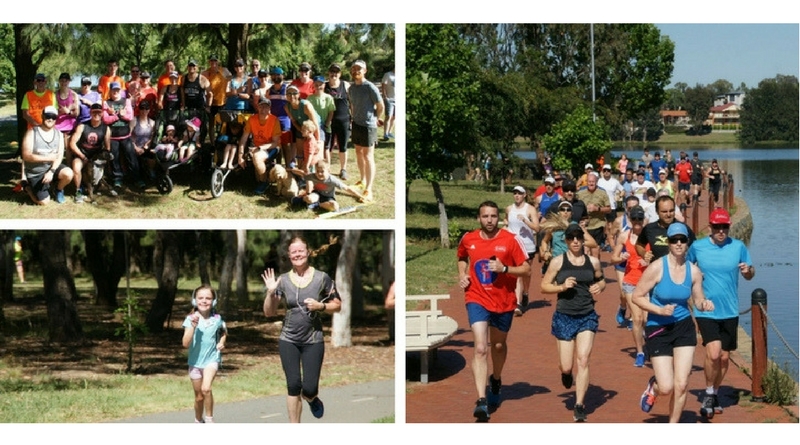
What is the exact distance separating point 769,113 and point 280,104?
160ft

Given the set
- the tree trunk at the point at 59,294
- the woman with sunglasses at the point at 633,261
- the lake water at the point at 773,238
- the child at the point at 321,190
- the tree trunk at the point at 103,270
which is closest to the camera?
the woman with sunglasses at the point at 633,261

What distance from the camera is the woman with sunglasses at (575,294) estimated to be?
9609 mm

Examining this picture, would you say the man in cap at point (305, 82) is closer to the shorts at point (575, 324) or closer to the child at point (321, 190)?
the child at point (321, 190)

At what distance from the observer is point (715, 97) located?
2512 inches

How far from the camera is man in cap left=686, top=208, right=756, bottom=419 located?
31.6 ft

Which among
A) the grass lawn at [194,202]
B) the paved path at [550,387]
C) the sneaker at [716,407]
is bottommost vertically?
the paved path at [550,387]

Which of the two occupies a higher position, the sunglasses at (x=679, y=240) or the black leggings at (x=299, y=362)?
the sunglasses at (x=679, y=240)

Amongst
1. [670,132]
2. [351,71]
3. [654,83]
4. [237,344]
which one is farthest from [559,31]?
[351,71]

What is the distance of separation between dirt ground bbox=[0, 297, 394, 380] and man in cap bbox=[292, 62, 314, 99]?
257 centimetres

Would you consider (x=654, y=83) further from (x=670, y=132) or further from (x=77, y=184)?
(x=77, y=184)

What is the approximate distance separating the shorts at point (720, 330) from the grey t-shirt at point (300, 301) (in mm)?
2892

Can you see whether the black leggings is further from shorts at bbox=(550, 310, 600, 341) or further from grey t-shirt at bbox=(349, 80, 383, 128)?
grey t-shirt at bbox=(349, 80, 383, 128)

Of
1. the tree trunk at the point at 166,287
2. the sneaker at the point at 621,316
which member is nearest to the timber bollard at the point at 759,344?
the sneaker at the point at 621,316

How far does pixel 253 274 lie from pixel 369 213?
34.3 feet
